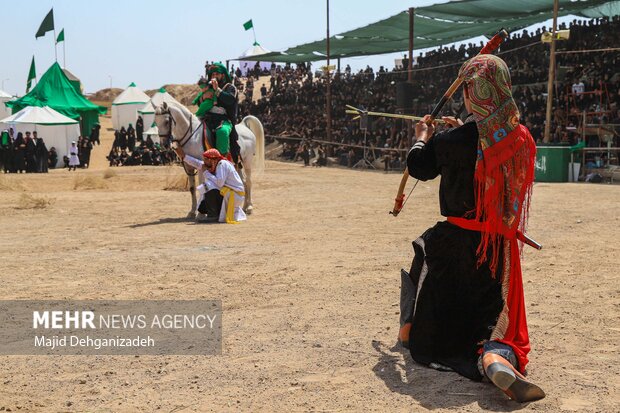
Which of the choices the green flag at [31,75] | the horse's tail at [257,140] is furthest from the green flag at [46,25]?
the horse's tail at [257,140]

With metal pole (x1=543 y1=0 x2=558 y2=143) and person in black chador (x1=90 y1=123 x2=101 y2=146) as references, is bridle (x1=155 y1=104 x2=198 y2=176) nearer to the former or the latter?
metal pole (x1=543 y1=0 x2=558 y2=143)

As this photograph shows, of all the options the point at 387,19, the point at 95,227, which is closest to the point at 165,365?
the point at 95,227

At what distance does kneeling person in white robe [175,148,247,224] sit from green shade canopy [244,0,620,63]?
12.3 m

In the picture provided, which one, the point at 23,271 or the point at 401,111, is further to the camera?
the point at 401,111

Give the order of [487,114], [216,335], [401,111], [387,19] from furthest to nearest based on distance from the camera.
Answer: [387,19] → [401,111] → [216,335] → [487,114]

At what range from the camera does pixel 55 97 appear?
35.1 metres

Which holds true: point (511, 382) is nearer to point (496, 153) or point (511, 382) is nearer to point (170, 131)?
point (496, 153)

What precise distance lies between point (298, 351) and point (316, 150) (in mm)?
26447

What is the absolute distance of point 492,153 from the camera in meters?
4.32

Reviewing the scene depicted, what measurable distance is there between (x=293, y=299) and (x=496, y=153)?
8.64ft

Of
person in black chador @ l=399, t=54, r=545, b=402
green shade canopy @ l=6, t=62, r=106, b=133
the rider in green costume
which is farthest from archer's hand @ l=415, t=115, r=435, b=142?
green shade canopy @ l=6, t=62, r=106, b=133

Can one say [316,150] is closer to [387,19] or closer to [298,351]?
[387,19]

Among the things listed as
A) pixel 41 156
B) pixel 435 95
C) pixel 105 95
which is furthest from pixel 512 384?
pixel 105 95

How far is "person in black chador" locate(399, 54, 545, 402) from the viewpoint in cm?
432
